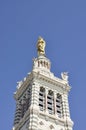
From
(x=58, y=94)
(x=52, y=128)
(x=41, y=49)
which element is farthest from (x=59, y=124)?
(x=41, y=49)

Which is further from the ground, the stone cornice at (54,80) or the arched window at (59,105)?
the stone cornice at (54,80)

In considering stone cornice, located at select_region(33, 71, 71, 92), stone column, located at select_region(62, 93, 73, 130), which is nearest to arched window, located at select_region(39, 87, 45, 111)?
stone cornice, located at select_region(33, 71, 71, 92)

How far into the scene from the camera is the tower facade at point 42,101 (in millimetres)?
48000

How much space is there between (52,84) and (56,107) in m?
4.18

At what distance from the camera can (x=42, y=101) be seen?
51.8 meters

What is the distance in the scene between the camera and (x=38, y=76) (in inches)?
2115

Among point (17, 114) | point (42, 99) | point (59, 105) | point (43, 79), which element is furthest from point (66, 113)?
point (17, 114)

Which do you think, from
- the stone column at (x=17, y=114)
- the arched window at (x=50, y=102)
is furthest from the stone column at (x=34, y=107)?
the stone column at (x=17, y=114)

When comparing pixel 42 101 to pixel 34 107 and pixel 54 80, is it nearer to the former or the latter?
pixel 34 107

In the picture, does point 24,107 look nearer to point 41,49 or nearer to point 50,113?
point 50,113

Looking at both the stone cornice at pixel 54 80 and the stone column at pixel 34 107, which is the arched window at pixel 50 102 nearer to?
the stone cornice at pixel 54 80

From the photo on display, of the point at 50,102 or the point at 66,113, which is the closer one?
the point at 66,113

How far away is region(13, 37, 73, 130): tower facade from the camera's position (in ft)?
157

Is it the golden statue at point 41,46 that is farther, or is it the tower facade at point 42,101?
the golden statue at point 41,46
